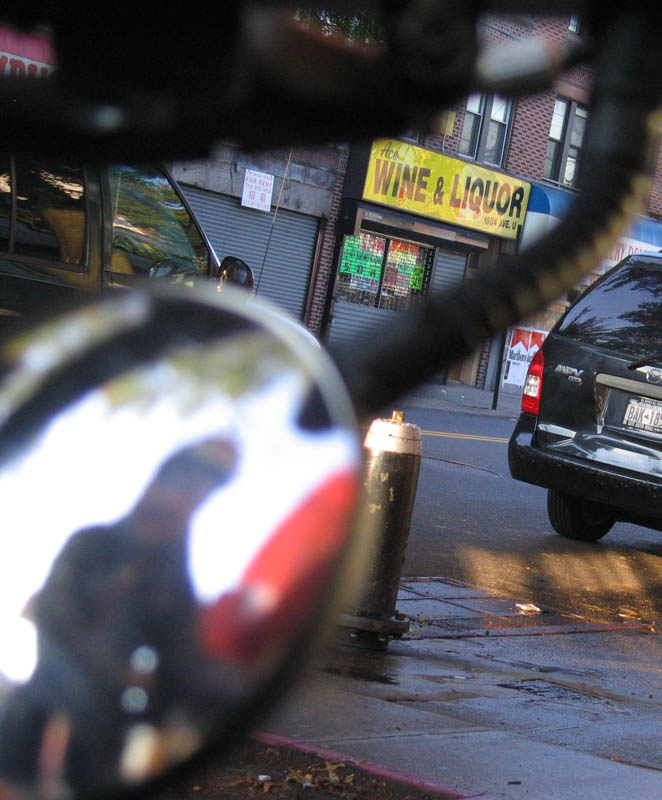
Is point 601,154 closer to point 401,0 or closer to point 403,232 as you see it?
point 401,0

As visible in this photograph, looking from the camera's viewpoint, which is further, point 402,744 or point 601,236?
point 402,744

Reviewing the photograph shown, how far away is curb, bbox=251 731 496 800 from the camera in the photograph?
3.90 meters

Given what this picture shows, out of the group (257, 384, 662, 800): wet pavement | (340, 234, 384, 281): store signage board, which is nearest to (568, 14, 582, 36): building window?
(257, 384, 662, 800): wet pavement

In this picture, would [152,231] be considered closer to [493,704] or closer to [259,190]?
[493,704]

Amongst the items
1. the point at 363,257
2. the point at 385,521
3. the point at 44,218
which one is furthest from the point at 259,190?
the point at 385,521

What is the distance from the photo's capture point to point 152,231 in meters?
6.07

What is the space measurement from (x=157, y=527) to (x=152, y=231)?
18.1 ft

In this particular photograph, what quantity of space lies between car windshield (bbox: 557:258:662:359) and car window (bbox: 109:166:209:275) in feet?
8.83

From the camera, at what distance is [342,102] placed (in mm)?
900

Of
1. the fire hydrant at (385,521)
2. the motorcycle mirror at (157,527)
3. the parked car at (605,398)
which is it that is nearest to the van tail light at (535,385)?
the parked car at (605,398)

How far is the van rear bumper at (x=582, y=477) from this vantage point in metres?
7.60

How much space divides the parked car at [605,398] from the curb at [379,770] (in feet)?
13.1

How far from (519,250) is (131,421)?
1.25 feet

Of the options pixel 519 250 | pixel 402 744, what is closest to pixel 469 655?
pixel 402 744
